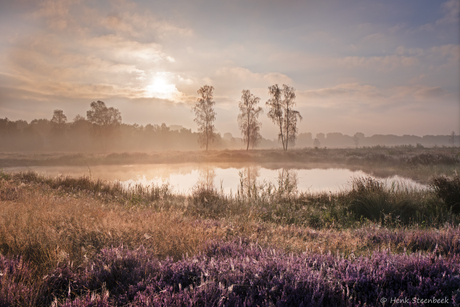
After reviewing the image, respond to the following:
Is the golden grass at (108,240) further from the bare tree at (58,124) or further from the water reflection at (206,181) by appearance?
the bare tree at (58,124)

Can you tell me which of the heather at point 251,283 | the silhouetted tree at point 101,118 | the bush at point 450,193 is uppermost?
the silhouetted tree at point 101,118

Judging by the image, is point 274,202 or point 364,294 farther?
point 274,202

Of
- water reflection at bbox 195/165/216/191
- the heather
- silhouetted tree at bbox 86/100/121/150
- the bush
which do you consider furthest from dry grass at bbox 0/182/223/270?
silhouetted tree at bbox 86/100/121/150

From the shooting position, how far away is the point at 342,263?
2557 mm

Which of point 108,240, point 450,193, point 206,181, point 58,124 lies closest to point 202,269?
point 108,240

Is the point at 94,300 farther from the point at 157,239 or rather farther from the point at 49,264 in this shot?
the point at 157,239

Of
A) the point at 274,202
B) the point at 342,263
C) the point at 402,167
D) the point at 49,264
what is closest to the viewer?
the point at 342,263

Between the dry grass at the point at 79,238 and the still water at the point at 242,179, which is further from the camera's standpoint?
the still water at the point at 242,179

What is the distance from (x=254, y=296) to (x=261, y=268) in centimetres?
33

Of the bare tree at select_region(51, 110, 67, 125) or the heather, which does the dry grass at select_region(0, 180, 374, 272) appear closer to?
the heather

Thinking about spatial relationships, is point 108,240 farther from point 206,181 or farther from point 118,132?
point 118,132

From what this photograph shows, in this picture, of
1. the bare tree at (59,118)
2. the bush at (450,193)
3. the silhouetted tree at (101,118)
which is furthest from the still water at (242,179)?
the bare tree at (59,118)

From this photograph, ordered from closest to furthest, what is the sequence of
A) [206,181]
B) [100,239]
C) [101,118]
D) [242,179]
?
1. [100,239]
2. [242,179]
3. [206,181]
4. [101,118]

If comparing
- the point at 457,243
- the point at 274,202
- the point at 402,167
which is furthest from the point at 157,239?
the point at 402,167
